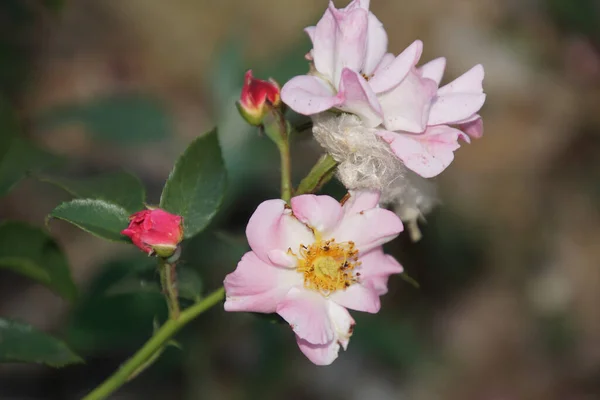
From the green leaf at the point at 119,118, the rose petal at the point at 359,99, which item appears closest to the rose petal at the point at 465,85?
the rose petal at the point at 359,99

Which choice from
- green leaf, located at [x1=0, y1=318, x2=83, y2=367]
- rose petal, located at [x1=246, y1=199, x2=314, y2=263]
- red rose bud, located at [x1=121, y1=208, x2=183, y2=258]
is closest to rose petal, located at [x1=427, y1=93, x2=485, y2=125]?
rose petal, located at [x1=246, y1=199, x2=314, y2=263]

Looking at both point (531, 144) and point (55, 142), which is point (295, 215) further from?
point (531, 144)

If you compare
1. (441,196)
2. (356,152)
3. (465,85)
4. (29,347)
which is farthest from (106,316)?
(441,196)

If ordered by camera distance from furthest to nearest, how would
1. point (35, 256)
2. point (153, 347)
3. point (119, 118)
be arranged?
point (119, 118)
point (35, 256)
point (153, 347)

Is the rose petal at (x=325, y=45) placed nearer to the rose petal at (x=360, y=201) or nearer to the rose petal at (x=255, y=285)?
the rose petal at (x=360, y=201)

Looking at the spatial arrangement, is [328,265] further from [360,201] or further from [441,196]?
[441,196]

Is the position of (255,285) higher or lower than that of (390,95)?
lower
